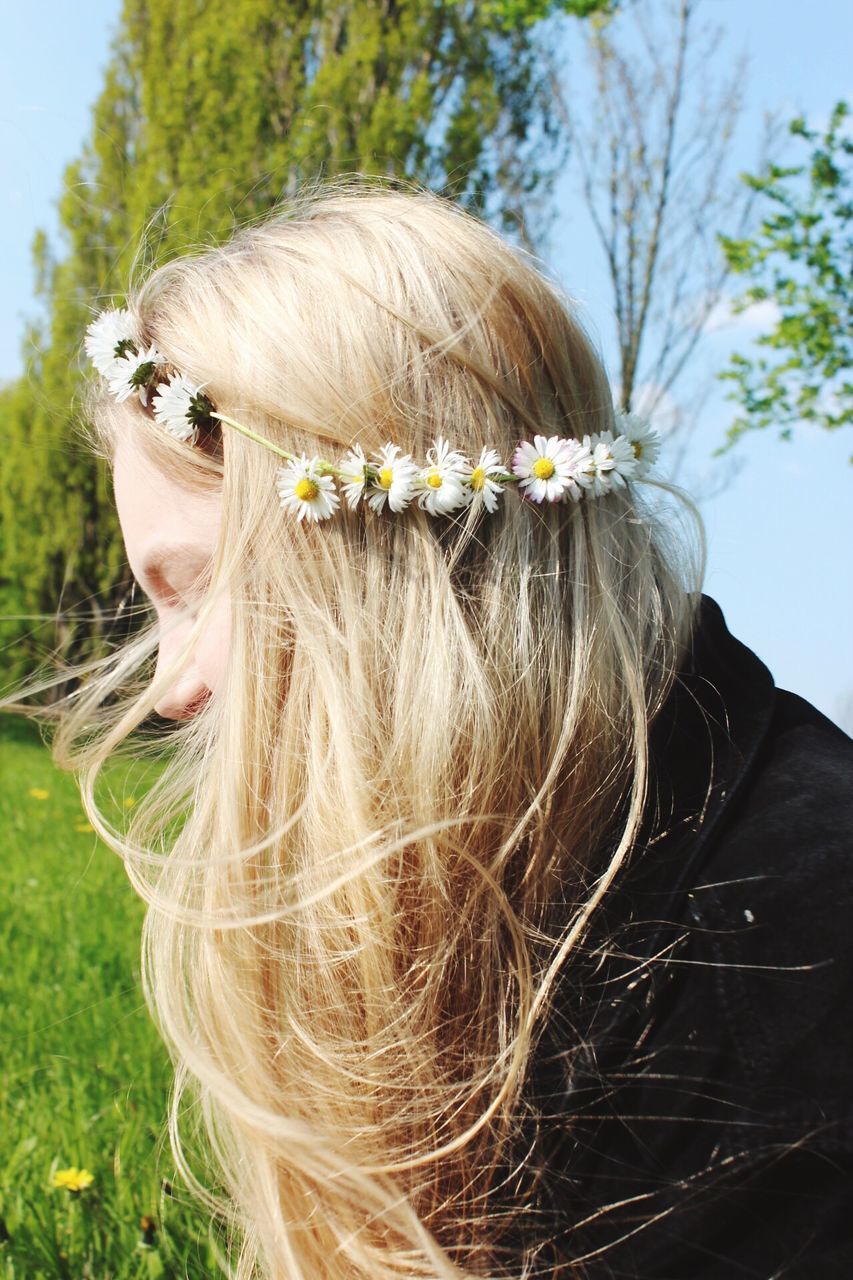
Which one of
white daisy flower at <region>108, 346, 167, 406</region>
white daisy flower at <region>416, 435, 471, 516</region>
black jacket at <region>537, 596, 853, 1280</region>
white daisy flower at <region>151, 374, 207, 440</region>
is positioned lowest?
black jacket at <region>537, 596, 853, 1280</region>

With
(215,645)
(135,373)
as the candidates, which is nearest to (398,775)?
(215,645)

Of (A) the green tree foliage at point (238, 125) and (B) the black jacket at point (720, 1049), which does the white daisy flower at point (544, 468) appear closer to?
(B) the black jacket at point (720, 1049)

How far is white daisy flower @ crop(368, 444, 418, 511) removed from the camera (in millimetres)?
1340

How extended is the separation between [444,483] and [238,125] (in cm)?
795

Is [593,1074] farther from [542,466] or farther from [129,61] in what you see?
[129,61]

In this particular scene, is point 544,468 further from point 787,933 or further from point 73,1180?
point 73,1180

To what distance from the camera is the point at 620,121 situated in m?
9.42

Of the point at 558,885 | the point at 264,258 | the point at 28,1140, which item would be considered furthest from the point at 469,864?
the point at 28,1140

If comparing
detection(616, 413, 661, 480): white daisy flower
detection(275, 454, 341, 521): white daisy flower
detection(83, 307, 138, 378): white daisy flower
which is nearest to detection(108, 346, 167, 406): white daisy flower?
detection(83, 307, 138, 378): white daisy flower

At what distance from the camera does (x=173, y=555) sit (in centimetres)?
155

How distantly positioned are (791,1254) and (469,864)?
0.55 meters

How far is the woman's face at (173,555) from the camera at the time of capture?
5.04ft

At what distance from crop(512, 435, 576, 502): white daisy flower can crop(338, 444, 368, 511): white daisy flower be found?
20 cm

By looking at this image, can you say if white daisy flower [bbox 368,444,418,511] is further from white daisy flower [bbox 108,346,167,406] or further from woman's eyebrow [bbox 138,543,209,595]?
white daisy flower [bbox 108,346,167,406]
